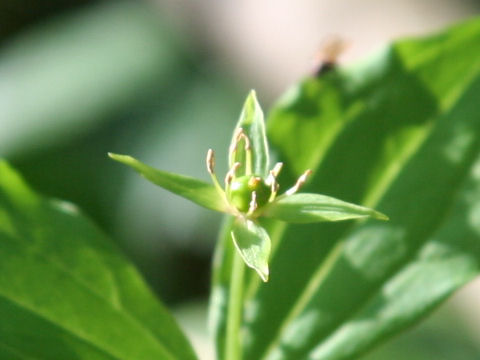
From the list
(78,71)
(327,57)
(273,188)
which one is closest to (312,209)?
(273,188)

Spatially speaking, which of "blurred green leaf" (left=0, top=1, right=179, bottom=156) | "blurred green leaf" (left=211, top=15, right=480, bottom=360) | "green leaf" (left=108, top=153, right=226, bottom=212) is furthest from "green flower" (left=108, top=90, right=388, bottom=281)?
"blurred green leaf" (left=0, top=1, right=179, bottom=156)

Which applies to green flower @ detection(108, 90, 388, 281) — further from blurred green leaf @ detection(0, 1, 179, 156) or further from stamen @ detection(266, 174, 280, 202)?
blurred green leaf @ detection(0, 1, 179, 156)

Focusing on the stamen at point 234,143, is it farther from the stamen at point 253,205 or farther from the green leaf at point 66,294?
the green leaf at point 66,294

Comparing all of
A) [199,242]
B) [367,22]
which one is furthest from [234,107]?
[367,22]

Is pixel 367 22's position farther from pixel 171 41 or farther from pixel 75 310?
pixel 75 310

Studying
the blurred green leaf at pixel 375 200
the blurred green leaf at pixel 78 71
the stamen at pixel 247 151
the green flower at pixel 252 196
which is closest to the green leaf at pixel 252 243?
the green flower at pixel 252 196

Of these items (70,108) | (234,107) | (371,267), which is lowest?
(371,267)

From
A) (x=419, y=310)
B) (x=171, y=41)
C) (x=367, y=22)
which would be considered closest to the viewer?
(x=419, y=310)

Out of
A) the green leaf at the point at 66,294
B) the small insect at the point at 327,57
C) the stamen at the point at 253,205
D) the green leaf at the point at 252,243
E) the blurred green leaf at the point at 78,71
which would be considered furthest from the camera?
the blurred green leaf at the point at 78,71

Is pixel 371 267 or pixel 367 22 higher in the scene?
pixel 367 22
